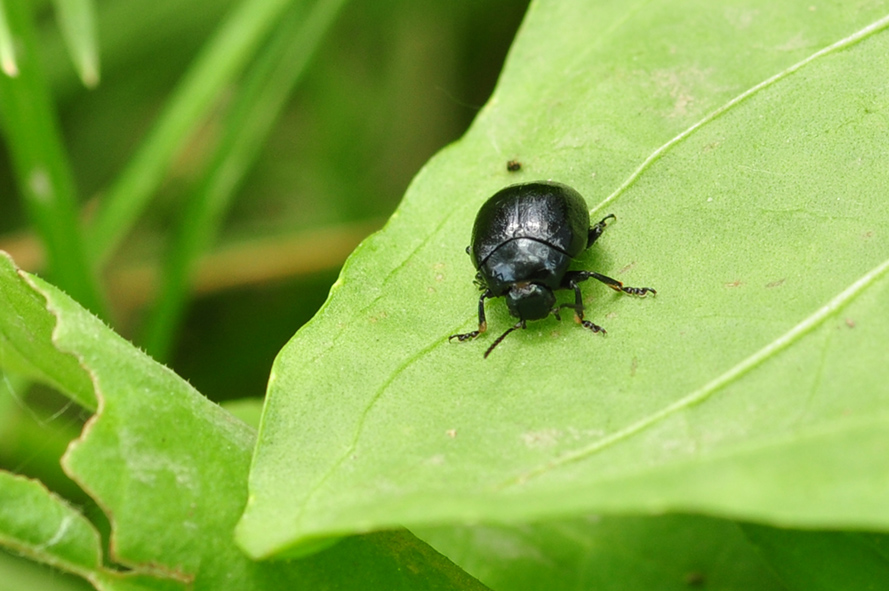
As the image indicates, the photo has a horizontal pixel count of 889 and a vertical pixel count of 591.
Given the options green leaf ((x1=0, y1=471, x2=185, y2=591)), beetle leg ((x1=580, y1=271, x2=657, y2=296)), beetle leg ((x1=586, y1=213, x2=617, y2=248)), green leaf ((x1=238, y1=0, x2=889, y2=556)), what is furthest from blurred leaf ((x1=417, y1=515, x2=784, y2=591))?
green leaf ((x1=0, y1=471, x2=185, y2=591))

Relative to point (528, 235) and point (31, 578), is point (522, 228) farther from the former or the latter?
point (31, 578)

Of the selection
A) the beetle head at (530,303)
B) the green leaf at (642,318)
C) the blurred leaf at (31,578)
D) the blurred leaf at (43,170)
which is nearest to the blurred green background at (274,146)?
the blurred leaf at (43,170)

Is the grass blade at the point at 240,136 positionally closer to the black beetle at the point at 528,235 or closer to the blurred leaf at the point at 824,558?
the black beetle at the point at 528,235

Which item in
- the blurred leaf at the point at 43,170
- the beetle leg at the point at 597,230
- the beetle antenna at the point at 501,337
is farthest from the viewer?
the blurred leaf at the point at 43,170

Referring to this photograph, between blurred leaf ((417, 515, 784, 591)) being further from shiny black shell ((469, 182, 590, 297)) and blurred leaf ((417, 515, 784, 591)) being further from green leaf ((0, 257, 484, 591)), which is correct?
shiny black shell ((469, 182, 590, 297))

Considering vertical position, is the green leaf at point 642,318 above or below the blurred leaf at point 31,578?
above
